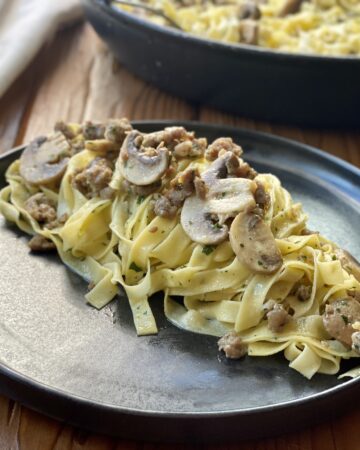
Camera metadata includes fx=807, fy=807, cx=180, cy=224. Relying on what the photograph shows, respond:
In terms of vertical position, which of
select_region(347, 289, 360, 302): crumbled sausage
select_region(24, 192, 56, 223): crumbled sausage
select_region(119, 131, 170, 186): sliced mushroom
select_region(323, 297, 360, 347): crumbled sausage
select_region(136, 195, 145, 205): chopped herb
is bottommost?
select_region(24, 192, 56, 223): crumbled sausage

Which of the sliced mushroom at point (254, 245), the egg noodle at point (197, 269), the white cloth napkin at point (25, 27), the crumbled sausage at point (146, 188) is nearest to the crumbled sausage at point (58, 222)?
the egg noodle at point (197, 269)

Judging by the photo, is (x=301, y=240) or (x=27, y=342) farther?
(x=301, y=240)

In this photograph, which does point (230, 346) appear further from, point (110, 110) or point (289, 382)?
point (110, 110)

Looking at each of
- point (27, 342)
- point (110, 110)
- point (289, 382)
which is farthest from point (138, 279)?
point (110, 110)

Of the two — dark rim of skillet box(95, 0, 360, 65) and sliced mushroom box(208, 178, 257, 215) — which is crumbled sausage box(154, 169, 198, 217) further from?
dark rim of skillet box(95, 0, 360, 65)

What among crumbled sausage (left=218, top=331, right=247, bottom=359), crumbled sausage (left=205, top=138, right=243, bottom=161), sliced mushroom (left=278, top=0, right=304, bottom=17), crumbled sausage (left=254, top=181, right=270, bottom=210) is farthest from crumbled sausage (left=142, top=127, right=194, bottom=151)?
sliced mushroom (left=278, top=0, right=304, bottom=17)

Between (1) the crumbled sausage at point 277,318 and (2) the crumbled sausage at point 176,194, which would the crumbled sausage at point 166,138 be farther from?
(1) the crumbled sausage at point 277,318

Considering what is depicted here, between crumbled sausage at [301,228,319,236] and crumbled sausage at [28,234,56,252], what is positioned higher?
crumbled sausage at [301,228,319,236]
